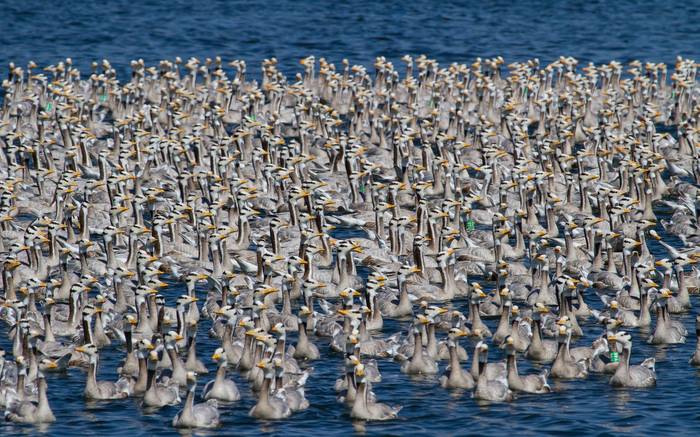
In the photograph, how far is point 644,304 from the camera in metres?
33.9

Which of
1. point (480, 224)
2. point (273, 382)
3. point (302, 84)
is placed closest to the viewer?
point (273, 382)

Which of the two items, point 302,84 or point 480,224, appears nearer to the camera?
point 480,224

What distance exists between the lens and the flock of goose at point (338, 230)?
30.2m

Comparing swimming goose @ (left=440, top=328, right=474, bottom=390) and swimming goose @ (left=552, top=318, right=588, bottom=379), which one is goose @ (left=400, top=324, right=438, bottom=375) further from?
swimming goose @ (left=552, top=318, right=588, bottom=379)

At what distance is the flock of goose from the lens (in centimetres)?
3023

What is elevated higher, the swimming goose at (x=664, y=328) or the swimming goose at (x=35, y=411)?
the swimming goose at (x=664, y=328)

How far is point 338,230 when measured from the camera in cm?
4294

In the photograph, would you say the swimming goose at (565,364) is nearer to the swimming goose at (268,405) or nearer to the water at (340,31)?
the water at (340,31)

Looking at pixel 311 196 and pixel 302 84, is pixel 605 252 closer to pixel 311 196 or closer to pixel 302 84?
pixel 311 196

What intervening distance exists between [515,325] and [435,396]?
12.3 feet

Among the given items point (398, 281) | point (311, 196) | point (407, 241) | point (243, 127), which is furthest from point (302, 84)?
point (398, 281)

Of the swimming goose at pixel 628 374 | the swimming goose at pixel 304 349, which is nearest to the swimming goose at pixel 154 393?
the swimming goose at pixel 304 349

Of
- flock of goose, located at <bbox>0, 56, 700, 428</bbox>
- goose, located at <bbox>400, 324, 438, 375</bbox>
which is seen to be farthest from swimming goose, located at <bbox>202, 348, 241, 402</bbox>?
goose, located at <bbox>400, 324, 438, 375</bbox>

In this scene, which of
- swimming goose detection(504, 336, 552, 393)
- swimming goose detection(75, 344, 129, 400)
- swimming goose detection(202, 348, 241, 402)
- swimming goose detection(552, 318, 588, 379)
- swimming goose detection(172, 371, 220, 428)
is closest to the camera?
swimming goose detection(172, 371, 220, 428)
